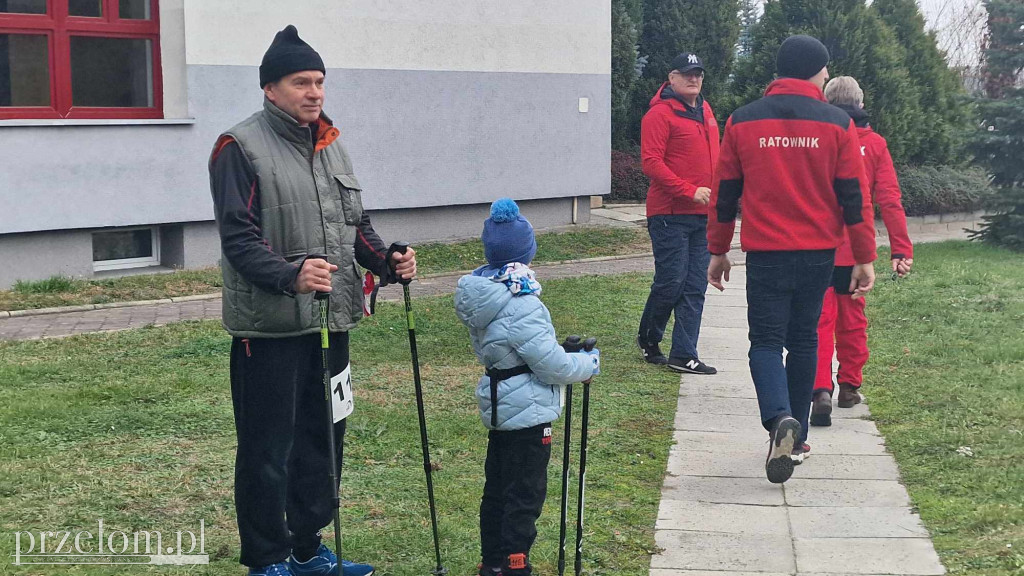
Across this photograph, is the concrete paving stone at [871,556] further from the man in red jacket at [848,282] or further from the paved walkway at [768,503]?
the man in red jacket at [848,282]

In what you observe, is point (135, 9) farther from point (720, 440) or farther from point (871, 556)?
point (871, 556)

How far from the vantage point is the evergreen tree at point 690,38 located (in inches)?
872

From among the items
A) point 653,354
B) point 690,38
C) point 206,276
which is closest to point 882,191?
point 653,354

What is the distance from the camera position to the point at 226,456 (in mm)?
6445

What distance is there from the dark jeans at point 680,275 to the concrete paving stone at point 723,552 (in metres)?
3.40

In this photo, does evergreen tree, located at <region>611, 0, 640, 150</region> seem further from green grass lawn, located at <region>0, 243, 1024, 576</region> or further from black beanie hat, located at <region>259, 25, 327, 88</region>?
black beanie hat, located at <region>259, 25, 327, 88</region>

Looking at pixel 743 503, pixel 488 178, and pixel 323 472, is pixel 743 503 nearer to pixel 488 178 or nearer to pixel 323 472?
pixel 323 472

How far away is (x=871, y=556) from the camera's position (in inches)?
200

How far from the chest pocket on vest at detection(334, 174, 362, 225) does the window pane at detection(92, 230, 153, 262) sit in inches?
354

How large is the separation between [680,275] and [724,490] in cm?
280

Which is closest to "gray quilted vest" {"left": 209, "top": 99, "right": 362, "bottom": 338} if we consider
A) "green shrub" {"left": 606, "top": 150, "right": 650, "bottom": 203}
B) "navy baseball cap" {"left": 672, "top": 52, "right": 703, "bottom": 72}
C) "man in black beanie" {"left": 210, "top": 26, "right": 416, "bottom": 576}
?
"man in black beanie" {"left": 210, "top": 26, "right": 416, "bottom": 576}

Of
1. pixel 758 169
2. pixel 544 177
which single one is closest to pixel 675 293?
pixel 758 169

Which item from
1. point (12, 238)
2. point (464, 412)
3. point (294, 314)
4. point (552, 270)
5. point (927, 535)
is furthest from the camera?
point (552, 270)

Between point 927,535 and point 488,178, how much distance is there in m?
11.2
